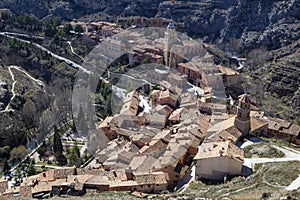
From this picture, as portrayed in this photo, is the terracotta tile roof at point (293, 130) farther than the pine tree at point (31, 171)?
Yes

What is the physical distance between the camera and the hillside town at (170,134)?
952 inches

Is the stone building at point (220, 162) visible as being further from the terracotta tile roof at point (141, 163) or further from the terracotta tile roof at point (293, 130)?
the terracotta tile roof at point (293, 130)

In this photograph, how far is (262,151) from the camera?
25719 millimetres

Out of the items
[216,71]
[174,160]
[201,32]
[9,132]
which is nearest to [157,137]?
[174,160]

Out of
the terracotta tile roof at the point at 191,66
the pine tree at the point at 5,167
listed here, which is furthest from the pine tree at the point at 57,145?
the terracotta tile roof at the point at 191,66

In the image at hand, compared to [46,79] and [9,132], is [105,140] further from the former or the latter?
[46,79]

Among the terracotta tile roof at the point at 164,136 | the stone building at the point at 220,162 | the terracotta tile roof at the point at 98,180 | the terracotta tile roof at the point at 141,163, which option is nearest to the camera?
the stone building at the point at 220,162

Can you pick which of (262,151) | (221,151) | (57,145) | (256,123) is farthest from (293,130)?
(57,145)

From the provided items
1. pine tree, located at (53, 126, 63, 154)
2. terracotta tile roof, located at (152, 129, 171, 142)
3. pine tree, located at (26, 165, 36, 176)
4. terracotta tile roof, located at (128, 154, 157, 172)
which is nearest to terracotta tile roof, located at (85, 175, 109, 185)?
terracotta tile roof, located at (128, 154, 157, 172)

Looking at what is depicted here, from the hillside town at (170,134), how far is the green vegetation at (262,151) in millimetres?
903

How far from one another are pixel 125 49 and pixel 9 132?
21.1m

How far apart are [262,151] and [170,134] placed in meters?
7.89

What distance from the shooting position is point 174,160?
A: 2647cm

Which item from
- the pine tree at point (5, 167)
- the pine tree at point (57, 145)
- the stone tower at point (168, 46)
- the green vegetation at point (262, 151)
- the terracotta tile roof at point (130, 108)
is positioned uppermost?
the stone tower at point (168, 46)
